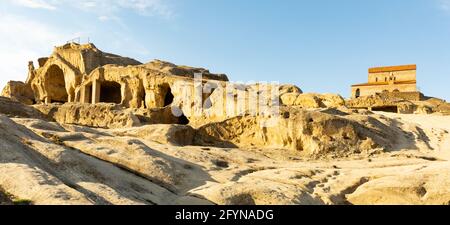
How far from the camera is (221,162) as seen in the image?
46.2 feet

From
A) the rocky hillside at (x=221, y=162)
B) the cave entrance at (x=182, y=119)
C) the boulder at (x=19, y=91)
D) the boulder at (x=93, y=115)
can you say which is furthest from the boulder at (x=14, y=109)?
the boulder at (x=19, y=91)

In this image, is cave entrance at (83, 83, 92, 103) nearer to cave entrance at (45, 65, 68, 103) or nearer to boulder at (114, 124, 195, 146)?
cave entrance at (45, 65, 68, 103)

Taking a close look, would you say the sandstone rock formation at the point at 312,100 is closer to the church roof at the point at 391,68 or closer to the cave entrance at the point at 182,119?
the cave entrance at the point at 182,119

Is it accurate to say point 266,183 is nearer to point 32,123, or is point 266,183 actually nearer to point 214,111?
point 32,123

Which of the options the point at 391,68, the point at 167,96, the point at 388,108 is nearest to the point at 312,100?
the point at 388,108

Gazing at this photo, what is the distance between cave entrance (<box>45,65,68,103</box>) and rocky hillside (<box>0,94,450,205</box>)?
77.0 feet


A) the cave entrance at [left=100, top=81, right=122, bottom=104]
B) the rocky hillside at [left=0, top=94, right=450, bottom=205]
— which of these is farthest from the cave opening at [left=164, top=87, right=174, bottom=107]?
the rocky hillside at [left=0, top=94, right=450, bottom=205]

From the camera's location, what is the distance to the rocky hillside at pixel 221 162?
9.05m

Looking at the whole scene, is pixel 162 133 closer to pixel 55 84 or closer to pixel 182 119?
pixel 182 119

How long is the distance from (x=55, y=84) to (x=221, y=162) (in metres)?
34.4

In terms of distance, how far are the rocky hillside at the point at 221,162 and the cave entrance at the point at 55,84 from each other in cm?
2347

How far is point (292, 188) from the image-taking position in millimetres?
11633

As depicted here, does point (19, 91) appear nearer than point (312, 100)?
No
